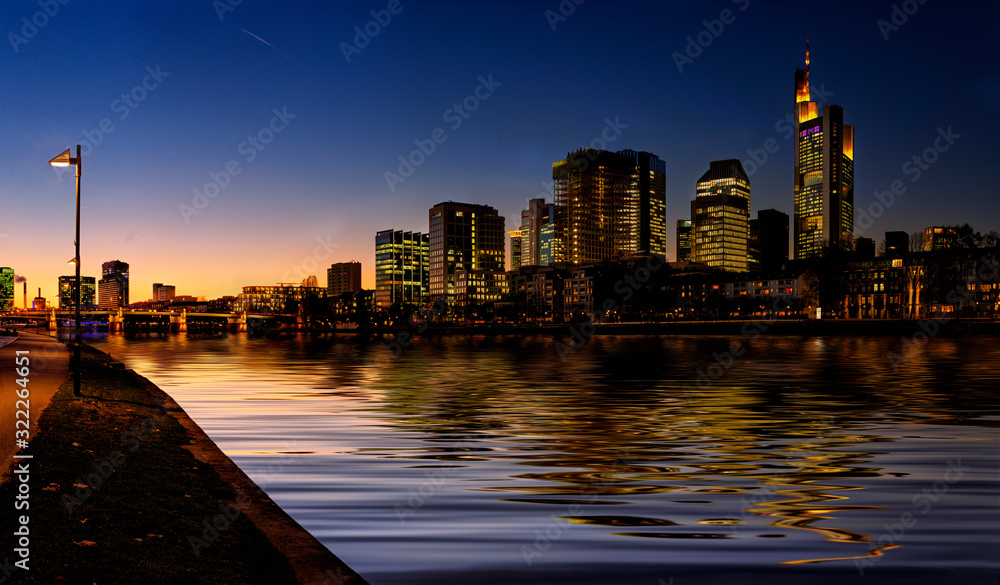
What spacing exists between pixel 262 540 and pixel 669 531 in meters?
6.62

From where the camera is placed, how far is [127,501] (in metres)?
11.9

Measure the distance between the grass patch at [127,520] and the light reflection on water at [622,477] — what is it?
1647 mm

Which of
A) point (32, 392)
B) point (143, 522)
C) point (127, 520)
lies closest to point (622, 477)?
point (143, 522)

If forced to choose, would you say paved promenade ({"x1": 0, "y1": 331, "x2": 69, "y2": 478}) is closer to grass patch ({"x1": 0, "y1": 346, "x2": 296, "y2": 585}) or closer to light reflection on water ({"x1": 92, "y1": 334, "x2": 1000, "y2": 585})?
grass patch ({"x1": 0, "y1": 346, "x2": 296, "y2": 585})

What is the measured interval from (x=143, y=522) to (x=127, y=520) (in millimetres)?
237

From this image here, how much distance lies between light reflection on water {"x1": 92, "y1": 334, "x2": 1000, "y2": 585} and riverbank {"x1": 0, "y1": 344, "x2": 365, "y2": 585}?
1.02 metres

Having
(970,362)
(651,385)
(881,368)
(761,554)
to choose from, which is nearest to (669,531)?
(761,554)

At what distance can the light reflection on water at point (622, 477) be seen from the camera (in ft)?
36.6

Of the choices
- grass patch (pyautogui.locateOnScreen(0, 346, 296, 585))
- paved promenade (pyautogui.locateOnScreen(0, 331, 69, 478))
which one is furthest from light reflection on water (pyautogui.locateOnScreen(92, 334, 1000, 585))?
paved promenade (pyautogui.locateOnScreen(0, 331, 69, 478))

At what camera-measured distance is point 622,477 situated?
1691 cm

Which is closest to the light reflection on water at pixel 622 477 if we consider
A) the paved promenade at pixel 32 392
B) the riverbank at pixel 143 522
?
the riverbank at pixel 143 522

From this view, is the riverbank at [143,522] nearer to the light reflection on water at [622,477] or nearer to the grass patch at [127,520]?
the grass patch at [127,520]

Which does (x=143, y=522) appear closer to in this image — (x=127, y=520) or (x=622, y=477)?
(x=127, y=520)

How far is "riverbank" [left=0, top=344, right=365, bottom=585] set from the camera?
28.6 ft
